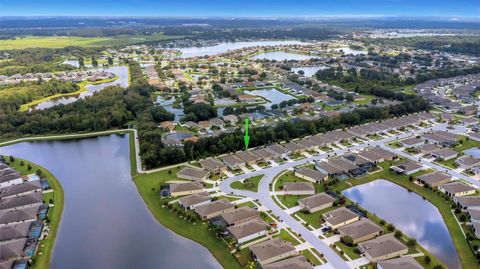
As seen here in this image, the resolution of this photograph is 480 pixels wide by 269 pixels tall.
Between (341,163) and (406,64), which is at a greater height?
(406,64)

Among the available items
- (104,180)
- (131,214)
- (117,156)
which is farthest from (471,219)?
(117,156)

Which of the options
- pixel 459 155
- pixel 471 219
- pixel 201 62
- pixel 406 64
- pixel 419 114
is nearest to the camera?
pixel 471 219

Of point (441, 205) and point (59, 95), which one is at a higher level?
point (59, 95)

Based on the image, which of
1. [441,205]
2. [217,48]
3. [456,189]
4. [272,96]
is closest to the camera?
[441,205]

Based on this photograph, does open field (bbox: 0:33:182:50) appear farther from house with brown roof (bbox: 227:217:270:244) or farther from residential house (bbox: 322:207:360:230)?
residential house (bbox: 322:207:360:230)

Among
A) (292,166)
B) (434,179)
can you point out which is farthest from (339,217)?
(434,179)

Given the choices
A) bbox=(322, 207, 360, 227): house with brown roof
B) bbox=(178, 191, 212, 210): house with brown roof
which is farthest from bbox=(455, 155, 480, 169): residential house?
bbox=(178, 191, 212, 210): house with brown roof

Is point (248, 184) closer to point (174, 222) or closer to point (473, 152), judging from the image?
point (174, 222)

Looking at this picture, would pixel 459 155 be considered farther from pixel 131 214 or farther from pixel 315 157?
pixel 131 214
